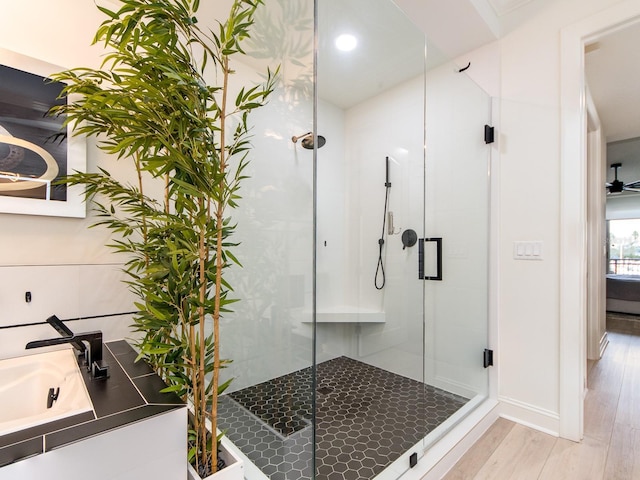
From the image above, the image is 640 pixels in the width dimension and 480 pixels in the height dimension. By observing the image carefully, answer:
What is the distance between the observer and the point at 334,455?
1.53 m

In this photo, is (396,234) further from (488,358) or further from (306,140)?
(306,140)

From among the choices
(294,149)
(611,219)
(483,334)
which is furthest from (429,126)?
(611,219)

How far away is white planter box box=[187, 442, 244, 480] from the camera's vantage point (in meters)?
0.92

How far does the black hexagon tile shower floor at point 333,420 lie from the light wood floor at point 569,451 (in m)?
0.25

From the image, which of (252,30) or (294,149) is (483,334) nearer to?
(294,149)

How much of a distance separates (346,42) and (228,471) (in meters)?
2.22

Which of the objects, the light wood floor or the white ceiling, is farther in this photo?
the white ceiling

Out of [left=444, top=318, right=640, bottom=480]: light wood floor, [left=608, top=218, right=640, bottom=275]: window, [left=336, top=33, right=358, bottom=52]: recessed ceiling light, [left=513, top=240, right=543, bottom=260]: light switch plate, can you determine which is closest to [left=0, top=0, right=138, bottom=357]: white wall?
[left=336, top=33, right=358, bottom=52]: recessed ceiling light

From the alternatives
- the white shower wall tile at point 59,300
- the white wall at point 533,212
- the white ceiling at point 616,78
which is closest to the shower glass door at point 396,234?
the white wall at point 533,212

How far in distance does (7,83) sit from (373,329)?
253cm

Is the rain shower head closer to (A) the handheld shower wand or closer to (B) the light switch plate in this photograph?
(A) the handheld shower wand

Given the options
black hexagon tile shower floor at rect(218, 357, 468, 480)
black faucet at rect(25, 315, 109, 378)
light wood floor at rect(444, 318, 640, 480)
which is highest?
black faucet at rect(25, 315, 109, 378)

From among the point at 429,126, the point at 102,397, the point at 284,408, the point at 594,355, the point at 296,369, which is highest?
the point at 429,126

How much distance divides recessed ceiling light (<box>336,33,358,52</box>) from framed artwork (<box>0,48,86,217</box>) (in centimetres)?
144
